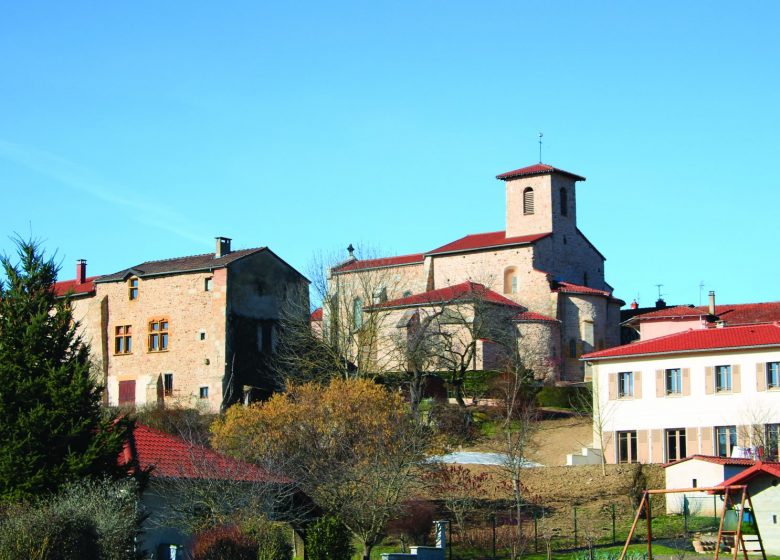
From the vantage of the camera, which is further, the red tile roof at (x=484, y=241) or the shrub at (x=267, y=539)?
the red tile roof at (x=484, y=241)

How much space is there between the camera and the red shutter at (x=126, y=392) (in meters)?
61.5

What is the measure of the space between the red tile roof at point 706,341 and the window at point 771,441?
2.86m

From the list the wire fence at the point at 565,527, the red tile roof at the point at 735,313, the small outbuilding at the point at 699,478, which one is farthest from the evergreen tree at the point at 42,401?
the red tile roof at the point at 735,313

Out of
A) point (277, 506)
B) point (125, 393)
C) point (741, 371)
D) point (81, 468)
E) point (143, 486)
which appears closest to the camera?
point (81, 468)

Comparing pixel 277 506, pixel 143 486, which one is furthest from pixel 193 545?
pixel 277 506

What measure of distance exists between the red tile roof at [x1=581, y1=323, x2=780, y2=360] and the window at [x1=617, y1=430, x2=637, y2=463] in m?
2.92

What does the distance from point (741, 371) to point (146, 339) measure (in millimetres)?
28981

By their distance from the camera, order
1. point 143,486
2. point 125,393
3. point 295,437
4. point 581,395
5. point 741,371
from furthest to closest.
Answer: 1. point 125,393
2. point 581,395
3. point 741,371
4. point 295,437
5. point 143,486

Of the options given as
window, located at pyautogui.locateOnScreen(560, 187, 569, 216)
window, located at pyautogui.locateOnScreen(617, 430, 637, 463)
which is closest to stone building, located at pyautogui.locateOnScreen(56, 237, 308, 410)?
window, located at pyautogui.locateOnScreen(560, 187, 569, 216)

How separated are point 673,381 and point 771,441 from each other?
4.98 meters

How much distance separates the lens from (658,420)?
46750 millimetres

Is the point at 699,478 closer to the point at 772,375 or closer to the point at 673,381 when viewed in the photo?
the point at 772,375

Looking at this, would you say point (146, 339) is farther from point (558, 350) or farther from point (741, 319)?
point (741, 319)

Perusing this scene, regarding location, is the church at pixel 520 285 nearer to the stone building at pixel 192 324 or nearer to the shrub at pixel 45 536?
the stone building at pixel 192 324
